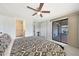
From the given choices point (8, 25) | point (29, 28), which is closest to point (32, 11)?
point (29, 28)

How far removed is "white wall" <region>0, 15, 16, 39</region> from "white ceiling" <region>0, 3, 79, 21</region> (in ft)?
0.25

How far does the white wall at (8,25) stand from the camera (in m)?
1.59

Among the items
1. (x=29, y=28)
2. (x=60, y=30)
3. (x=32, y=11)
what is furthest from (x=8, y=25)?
(x=60, y=30)

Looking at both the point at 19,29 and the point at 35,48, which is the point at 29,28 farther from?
the point at 35,48

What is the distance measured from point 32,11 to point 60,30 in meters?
0.57

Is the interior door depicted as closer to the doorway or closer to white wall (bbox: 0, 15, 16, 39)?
white wall (bbox: 0, 15, 16, 39)

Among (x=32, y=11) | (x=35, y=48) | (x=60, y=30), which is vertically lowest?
(x=35, y=48)

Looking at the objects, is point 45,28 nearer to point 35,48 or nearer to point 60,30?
point 60,30

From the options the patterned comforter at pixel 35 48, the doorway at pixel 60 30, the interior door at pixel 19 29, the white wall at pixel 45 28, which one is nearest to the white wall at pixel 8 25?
the interior door at pixel 19 29

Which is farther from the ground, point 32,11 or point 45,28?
point 32,11

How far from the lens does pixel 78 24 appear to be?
1.57 m

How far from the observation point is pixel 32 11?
1.59m

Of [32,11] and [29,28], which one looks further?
[29,28]

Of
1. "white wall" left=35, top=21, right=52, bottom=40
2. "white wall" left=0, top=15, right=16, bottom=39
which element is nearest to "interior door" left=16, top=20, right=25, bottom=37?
"white wall" left=0, top=15, right=16, bottom=39
